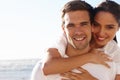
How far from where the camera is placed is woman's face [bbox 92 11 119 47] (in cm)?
391

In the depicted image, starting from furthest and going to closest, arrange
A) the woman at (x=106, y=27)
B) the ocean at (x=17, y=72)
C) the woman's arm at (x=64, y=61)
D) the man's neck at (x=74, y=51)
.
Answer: the ocean at (x=17, y=72) < the woman at (x=106, y=27) < the man's neck at (x=74, y=51) < the woman's arm at (x=64, y=61)

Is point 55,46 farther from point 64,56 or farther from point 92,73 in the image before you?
point 92,73

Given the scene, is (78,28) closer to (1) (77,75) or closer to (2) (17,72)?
(1) (77,75)

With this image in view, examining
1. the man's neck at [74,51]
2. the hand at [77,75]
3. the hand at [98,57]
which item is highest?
the man's neck at [74,51]

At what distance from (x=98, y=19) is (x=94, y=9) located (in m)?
0.14

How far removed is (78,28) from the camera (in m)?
3.59

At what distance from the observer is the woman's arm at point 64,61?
3.54 m

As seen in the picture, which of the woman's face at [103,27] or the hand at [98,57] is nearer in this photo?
the hand at [98,57]

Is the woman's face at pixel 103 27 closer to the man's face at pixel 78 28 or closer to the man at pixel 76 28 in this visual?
the man at pixel 76 28

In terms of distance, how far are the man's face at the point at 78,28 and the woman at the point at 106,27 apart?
0.26 meters

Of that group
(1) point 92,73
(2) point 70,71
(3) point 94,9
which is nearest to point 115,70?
(1) point 92,73

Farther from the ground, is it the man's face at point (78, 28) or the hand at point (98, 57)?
the man's face at point (78, 28)

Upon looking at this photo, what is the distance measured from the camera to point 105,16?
393 centimetres

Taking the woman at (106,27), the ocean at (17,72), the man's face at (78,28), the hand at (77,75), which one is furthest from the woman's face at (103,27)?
the ocean at (17,72)
